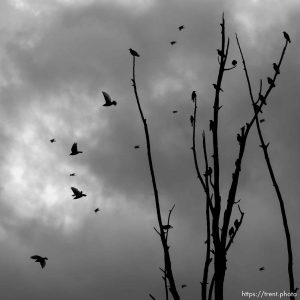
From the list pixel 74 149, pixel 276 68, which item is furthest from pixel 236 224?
pixel 74 149

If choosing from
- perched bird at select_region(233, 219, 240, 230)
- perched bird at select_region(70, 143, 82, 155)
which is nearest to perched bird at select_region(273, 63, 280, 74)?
perched bird at select_region(233, 219, 240, 230)

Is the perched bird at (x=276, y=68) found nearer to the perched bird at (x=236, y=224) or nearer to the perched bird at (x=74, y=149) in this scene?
the perched bird at (x=236, y=224)

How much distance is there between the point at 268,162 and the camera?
5.22 meters

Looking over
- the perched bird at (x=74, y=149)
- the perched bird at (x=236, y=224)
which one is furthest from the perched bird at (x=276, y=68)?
the perched bird at (x=74, y=149)

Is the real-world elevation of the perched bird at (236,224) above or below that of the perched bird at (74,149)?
below

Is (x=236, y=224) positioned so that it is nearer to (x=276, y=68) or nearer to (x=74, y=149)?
(x=276, y=68)

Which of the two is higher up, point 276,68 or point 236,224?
point 276,68

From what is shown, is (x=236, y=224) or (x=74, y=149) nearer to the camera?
(x=236, y=224)

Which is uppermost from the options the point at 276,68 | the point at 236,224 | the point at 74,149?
the point at 74,149

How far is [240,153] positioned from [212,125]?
1.55 ft

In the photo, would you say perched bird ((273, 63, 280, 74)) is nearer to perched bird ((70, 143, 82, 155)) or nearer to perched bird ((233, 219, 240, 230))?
perched bird ((233, 219, 240, 230))

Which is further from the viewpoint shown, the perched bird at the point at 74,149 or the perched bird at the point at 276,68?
the perched bird at the point at 74,149

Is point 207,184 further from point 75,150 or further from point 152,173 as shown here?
point 75,150

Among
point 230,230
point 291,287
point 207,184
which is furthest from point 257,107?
point 291,287
